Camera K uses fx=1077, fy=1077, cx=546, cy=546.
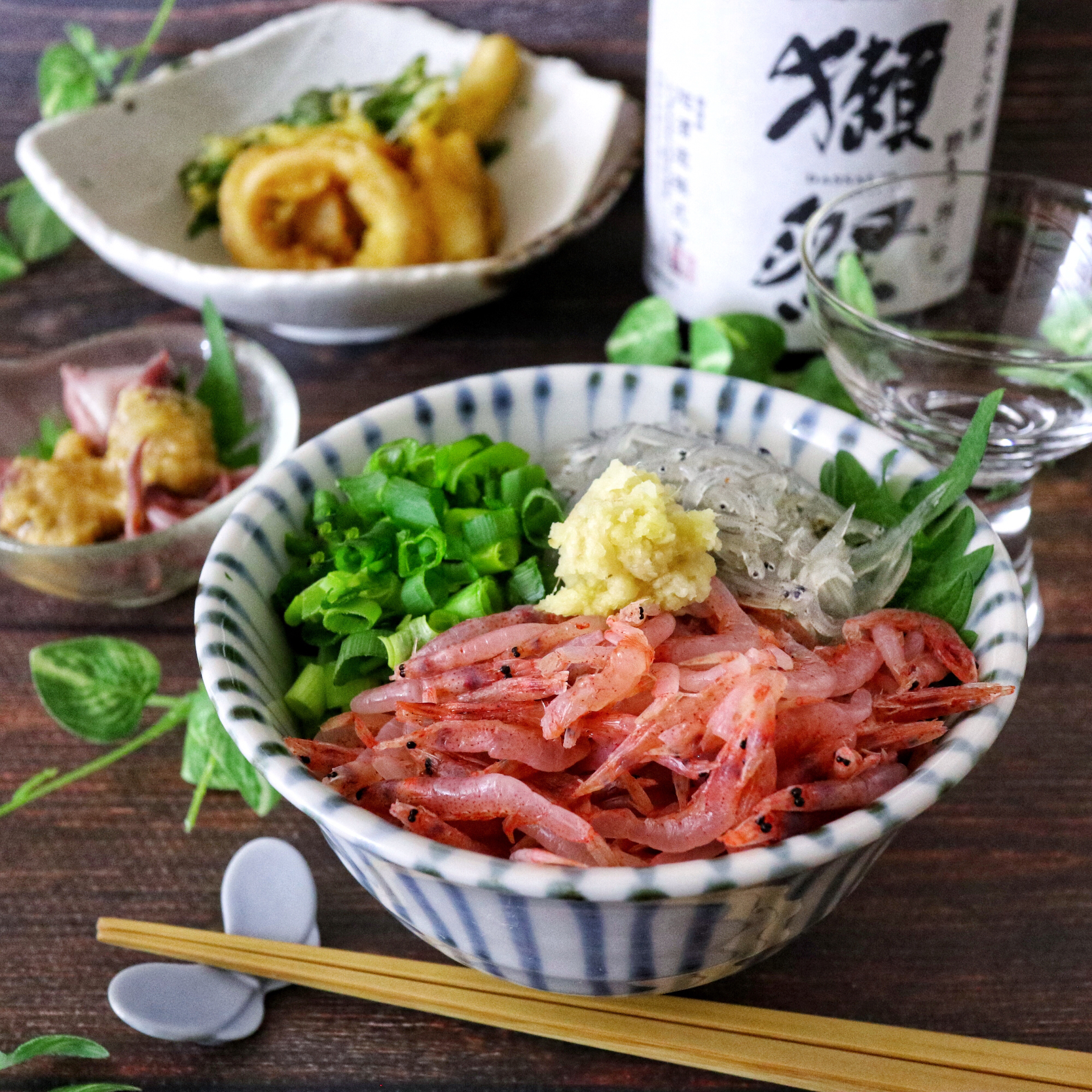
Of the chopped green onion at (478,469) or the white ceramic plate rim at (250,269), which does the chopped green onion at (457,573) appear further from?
the white ceramic plate rim at (250,269)

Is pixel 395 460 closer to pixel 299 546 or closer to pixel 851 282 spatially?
pixel 299 546

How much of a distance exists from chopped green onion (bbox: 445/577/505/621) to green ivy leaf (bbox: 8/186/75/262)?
57.8 inches

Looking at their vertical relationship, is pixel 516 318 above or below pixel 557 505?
below

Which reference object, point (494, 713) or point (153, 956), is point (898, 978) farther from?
point (153, 956)

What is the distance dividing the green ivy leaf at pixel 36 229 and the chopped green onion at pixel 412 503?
1.37m

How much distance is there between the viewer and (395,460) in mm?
1009

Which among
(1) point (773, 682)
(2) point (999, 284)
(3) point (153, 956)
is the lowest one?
(3) point (153, 956)

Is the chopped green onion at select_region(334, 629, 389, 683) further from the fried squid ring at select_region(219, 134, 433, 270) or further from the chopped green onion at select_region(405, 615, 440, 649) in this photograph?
the fried squid ring at select_region(219, 134, 433, 270)

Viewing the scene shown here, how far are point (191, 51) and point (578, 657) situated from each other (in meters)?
1.80

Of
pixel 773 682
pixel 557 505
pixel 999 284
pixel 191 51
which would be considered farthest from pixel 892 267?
pixel 191 51

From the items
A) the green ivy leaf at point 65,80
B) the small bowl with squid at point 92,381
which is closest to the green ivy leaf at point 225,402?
the small bowl with squid at point 92,381

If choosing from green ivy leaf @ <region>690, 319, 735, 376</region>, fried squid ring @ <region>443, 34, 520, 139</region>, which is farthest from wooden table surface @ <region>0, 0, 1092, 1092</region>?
fried squid ring @ <region>443, 34, 520, 139</region>

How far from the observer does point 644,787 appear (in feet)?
2.60

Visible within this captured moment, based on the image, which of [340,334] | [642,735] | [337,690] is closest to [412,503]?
[337,690]
